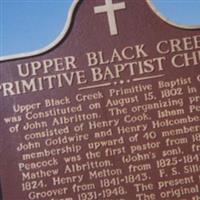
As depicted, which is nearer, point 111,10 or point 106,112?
point 106,112

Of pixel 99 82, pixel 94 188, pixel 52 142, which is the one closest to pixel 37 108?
pixel 52 142

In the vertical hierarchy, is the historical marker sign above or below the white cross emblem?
below

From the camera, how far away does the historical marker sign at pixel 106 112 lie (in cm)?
504

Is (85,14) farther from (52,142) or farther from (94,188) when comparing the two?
(94,188)

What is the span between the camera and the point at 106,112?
5094 millimetres

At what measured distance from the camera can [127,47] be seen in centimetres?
515

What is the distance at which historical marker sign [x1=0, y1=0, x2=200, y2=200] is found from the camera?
5.04 m

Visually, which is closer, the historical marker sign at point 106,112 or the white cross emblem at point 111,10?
the historical marker sign at point 106,112

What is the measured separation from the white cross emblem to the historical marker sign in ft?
0.04

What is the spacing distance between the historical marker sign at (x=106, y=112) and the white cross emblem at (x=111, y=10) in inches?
0.4

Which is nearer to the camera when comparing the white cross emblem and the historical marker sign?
the historical marker sign

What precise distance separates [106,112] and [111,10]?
110cm

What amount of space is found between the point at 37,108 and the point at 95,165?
87cm

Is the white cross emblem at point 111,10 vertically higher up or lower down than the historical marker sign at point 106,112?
higher up
